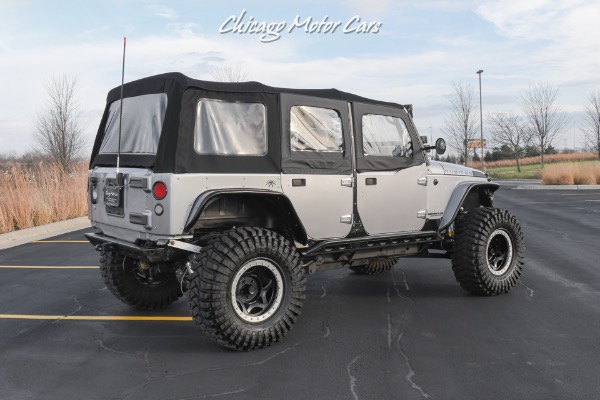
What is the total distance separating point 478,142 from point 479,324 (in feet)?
141

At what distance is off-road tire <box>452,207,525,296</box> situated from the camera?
6.11 m

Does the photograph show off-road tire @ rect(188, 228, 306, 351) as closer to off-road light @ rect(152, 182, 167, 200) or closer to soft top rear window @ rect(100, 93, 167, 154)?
off-road light @ rect(152, 182, 167, 200)

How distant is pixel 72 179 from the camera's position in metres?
16.0

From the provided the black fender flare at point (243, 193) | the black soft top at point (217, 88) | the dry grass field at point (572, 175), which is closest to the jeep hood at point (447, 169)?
the black soft top at point (217, 88)

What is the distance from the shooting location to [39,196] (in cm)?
1383

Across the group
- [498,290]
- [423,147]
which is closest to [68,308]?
[423,147]

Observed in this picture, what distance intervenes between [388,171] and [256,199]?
1515 mm

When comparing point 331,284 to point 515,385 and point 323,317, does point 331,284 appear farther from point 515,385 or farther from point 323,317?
point 515,385

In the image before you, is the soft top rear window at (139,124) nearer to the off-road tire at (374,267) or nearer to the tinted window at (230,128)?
the tinted window at (230,128)

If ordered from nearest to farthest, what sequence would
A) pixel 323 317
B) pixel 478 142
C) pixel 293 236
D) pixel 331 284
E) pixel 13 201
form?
pixel 293 236
pixel 323 317
pixel 331 284
pixel 13 201
pixel 478 142

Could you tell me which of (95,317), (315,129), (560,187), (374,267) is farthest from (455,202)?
(560,187)

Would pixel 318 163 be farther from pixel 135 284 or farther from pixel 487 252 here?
pixel 487 252

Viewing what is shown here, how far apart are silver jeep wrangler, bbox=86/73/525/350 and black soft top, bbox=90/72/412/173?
0.5 inches

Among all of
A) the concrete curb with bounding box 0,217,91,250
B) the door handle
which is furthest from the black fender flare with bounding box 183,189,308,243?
the concrete curb with bounding box 0,217,91,250
